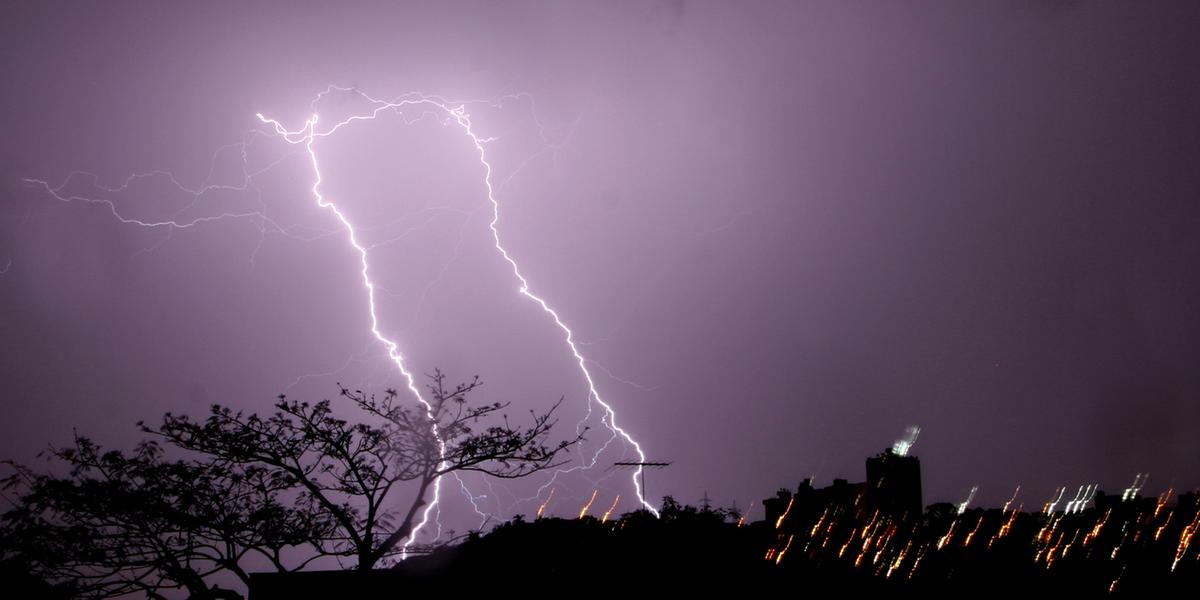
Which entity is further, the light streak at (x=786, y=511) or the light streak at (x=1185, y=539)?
the light streak at (x=786, y=511)

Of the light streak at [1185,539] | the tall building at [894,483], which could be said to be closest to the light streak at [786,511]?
the tall building at [894,483]

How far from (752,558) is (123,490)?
29.1 feet

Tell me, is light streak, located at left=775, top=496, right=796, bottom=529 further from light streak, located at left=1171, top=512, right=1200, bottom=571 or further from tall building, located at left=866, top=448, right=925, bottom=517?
light streak, located at left=1171, top=512, right=1200, bottom=571

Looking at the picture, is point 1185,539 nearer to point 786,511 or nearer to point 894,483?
point 894,483

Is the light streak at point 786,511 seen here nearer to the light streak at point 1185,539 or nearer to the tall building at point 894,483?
the tall building at point 894,483

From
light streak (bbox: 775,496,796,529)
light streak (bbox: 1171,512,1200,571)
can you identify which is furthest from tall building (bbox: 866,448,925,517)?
light streak (bbox: 1171,512,1200,571)

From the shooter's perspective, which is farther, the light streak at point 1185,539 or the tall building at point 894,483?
the tall building at point 894,483

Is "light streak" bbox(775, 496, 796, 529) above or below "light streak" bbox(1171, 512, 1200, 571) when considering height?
above

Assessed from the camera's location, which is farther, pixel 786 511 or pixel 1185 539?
pixel 786 511

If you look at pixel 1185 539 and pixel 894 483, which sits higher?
pixel 894 483

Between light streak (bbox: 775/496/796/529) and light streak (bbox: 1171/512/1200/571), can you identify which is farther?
light streak (bbox: 775/496/796/529)

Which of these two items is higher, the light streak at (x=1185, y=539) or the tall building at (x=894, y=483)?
the tall building at (x=894, y=483)

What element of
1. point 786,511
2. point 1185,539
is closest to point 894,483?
point 786,511

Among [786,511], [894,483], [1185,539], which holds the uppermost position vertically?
[894,483]
